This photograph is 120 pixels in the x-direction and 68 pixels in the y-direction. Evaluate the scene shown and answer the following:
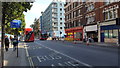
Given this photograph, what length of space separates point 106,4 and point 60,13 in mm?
66755

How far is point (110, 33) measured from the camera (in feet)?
112

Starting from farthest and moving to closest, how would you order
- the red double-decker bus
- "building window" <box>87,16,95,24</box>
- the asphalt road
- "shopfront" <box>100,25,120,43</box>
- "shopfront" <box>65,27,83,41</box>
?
"shopfront" <box>65,27,83,41</box> < the red double-decker bus < "building window" <box>87,16,95,24</box> < "shopfront" <box>100,25,120,43</box> < the asphalt road

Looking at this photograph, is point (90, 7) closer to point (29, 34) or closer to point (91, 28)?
point (91, 28)

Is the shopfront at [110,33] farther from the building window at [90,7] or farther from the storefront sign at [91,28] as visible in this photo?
the building window at [90,7]

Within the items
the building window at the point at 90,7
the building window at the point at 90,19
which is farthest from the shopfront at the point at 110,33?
the building window at the point at 90,7

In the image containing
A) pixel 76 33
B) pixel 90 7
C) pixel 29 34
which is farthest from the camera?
pixel 76 33

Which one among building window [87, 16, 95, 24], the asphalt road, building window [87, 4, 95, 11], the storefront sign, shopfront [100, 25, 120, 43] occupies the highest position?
building window [87, 4, 95, 11]

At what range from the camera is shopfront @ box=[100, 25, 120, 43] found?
31.9m

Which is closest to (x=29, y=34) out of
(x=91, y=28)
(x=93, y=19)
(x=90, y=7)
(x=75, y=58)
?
(x=91, y=28)

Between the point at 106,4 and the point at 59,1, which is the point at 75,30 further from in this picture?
the point at 59,1

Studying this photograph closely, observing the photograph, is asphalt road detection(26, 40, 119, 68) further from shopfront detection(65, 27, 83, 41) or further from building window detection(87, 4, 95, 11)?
shopfront detection(65, 27, 83, 41)

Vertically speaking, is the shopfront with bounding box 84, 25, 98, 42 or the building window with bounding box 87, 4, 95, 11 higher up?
the building window with bounding box 87, 4, 95, 11

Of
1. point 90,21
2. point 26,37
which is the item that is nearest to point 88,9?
point 90,21

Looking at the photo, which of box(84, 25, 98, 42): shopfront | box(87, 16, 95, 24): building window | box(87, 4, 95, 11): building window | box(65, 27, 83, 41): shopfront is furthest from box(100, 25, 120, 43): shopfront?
box(65, 27, 83, 41): shopfront
